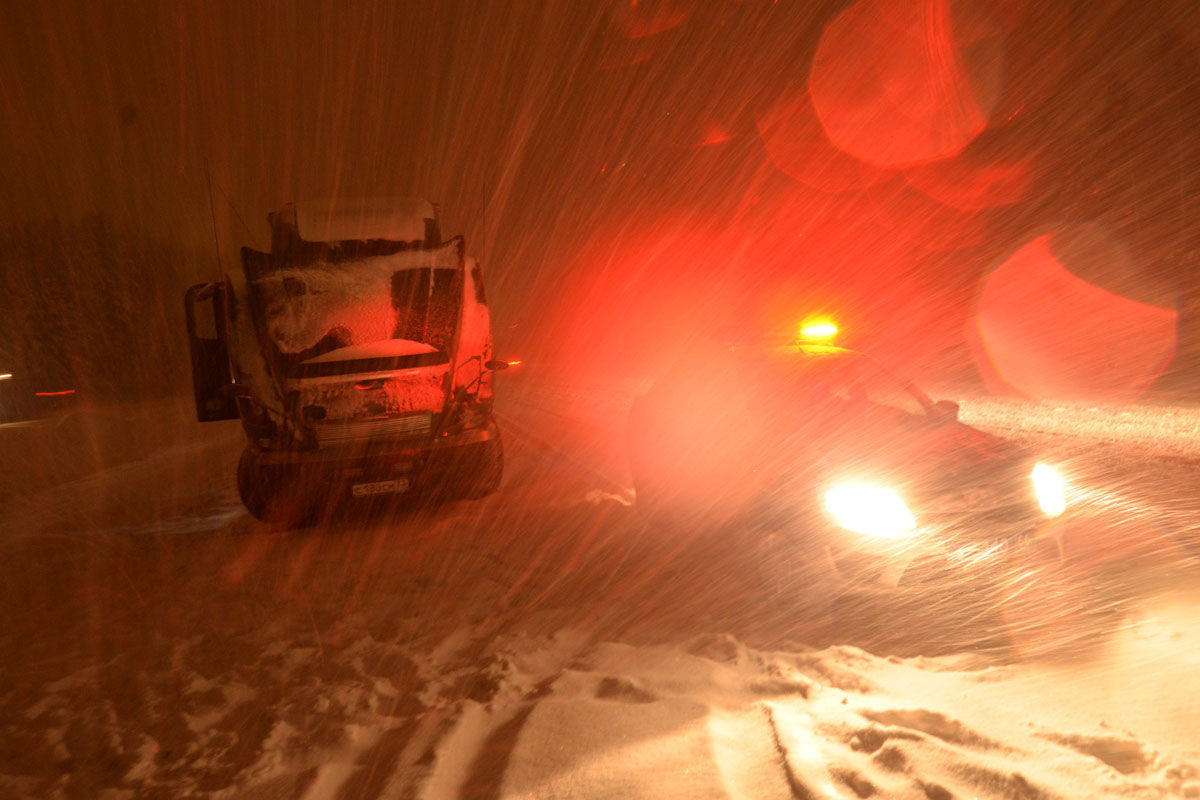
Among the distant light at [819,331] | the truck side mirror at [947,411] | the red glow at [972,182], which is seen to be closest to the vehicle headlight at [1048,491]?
the truck side mirror at [947,411]

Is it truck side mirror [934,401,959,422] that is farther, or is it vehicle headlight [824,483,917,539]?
truck side mirror [934,401,959,422]

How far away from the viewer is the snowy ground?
116 inches

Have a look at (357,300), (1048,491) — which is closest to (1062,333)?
(1048,491)

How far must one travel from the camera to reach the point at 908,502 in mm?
4746

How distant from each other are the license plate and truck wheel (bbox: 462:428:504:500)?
0.63 metres

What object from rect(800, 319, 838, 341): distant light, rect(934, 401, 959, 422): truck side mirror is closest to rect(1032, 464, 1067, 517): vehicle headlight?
rect(934, 401, 959, 422): truck side mirror

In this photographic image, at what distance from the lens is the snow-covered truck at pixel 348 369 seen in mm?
7617

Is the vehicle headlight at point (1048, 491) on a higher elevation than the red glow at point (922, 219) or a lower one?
lower

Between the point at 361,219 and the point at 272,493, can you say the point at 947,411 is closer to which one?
the point at 272,493

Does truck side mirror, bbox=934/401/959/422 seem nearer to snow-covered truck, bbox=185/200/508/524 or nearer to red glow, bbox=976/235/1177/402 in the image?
snow-covered truck, bbox=185/200/508/524

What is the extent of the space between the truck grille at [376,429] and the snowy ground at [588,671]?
3.14ft

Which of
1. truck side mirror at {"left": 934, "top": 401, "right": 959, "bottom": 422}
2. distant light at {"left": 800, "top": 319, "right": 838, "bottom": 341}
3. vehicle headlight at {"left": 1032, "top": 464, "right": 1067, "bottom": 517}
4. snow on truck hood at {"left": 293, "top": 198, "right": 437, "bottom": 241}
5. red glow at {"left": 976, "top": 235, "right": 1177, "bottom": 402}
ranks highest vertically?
snow on truck hood at {"left": 293, "top": 198, "right": 437, "bottom": 241}

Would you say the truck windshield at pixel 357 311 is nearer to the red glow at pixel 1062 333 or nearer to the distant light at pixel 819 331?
the distant light at pixel 819 331

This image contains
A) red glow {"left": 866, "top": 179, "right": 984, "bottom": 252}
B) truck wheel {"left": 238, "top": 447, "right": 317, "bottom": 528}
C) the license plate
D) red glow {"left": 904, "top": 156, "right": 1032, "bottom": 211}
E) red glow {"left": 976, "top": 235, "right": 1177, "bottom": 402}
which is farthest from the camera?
red glow {"left": 866, "top": 179, "right": 984, "bottom": 252}
